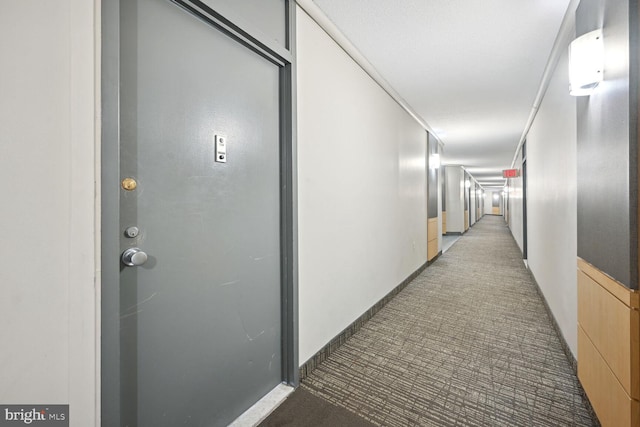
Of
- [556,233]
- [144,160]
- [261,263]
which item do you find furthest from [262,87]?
[556,233]

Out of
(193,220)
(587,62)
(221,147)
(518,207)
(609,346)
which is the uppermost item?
(587,62)

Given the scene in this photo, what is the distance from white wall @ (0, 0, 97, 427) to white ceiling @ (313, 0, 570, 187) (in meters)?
1.65

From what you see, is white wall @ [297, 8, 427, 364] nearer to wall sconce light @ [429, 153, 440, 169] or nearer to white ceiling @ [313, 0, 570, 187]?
white ceiling @ [313, 0, 570, 187]

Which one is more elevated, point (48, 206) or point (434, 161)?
point (434, 161)

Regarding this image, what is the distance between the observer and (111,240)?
0.97 meters

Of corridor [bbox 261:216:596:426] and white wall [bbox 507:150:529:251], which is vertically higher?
white wall [bbox 507:150:529:251]

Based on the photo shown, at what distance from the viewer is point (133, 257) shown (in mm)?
1048

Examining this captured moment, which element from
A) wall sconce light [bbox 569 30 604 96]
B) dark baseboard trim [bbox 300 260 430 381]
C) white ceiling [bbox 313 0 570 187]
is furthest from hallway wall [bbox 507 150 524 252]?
wall sconce light [bbox 569 30 604 96]

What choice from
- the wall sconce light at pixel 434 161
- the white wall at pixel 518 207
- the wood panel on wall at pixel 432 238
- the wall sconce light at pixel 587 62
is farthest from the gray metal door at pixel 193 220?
the white wall at pixel 518 207

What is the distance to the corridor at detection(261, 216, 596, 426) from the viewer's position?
5.23ft

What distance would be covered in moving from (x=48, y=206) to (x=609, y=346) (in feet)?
7.28

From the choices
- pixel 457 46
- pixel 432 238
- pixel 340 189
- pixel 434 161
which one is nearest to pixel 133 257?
pixel 340 189

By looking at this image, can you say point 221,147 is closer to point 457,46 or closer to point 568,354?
point 457,46

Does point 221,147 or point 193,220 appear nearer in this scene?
point 193,220
